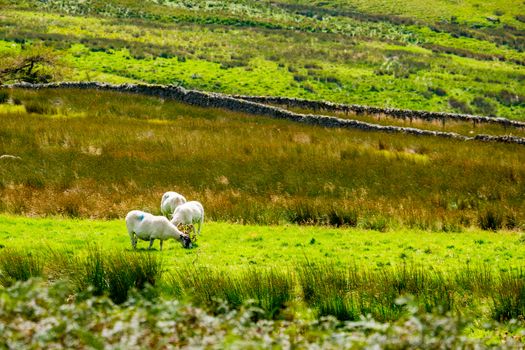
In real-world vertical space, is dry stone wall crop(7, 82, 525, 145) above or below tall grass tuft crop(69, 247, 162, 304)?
below

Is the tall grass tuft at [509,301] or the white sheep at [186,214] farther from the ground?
the tall grass tuft at [509,301]

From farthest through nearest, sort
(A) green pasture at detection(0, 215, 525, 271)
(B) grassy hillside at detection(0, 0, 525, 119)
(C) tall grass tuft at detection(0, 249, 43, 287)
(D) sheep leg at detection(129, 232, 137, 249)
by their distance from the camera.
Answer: (B) grassy hillside at detection(0, 0, 525, 119), (D) sheep leg at detection(129, 232, 137, 249), (A) green pasture at detection(0, 215, 525, 271), (C) tall grass tuft at detection(0, 249, 43, 287)

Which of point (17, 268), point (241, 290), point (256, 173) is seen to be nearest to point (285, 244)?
point (241, 290)

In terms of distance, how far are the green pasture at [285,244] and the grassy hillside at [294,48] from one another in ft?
91.0

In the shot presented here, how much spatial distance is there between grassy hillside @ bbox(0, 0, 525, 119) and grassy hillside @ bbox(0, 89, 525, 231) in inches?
682

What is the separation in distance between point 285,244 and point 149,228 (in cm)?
291

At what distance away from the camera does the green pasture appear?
12695 mm

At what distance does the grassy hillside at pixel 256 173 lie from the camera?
18.1 m

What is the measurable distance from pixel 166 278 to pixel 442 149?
19780 mm

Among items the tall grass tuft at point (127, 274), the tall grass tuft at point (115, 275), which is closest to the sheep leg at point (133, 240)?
the tall grass tuft at point (127, 274)

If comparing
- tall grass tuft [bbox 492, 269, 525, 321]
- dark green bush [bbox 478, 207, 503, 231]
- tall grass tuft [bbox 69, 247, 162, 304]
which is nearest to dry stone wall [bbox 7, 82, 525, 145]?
dark green bush [bbox 478, 207, 503, 231]

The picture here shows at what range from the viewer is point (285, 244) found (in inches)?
572

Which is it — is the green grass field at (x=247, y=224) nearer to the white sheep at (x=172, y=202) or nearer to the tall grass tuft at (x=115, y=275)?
the tall grass tuft at (x=115, y=275)

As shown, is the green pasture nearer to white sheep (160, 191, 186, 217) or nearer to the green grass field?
the green grass field
